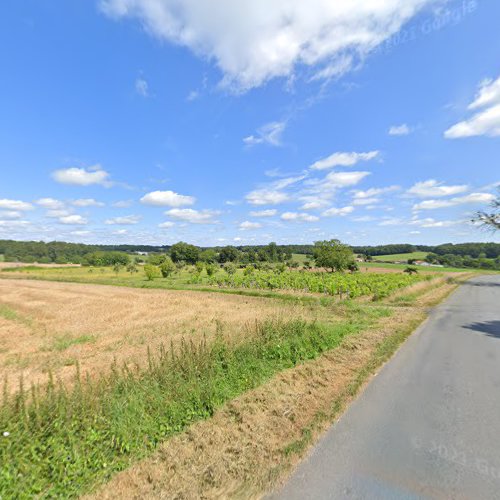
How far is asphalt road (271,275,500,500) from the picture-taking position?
11.5 ft

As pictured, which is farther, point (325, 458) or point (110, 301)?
point (110, 301)

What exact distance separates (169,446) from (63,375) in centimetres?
635

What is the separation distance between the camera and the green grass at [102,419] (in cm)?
356

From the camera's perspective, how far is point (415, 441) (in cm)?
440

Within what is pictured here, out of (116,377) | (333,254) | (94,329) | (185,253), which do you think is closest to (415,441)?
(116,377)

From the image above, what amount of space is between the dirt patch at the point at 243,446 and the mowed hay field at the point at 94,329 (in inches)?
96.5

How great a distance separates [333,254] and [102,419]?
5275 cm

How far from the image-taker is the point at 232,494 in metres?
3.46

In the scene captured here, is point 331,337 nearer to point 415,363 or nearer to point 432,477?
point 415,363

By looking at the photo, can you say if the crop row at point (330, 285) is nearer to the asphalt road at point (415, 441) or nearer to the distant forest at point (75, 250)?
the asphalt road at point (415, 441)

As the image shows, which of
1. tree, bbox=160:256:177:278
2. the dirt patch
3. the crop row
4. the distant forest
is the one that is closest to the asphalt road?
the dirt patch

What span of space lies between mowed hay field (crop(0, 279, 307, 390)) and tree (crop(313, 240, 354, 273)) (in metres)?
36.0

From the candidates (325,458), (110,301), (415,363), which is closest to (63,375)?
(325,458)

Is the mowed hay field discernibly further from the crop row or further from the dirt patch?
the crop row
